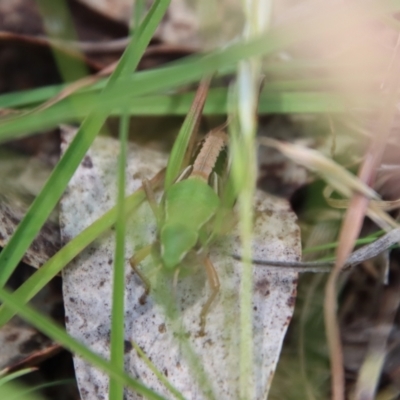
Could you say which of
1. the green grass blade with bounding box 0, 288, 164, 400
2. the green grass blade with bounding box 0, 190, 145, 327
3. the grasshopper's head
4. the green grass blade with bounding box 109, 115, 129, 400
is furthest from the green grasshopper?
the green grass blade with bounding box 0, 288, 164, 400

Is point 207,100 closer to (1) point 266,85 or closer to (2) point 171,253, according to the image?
(1) point 266,85

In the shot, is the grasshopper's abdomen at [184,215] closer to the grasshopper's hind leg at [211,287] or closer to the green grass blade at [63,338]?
the grasshopper's hind leg at [211,287]

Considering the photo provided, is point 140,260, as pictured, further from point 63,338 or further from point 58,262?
point 63,338

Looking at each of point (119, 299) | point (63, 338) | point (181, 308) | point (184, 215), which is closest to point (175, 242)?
point (184, 215)

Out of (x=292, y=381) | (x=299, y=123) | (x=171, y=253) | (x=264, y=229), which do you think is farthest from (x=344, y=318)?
(x=299, y=123)

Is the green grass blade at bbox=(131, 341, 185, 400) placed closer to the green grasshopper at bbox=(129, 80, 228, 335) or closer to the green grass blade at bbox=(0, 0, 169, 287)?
the green grasshopper at bbox=(129, 80, 228, 335)

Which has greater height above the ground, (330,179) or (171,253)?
(330,179)
